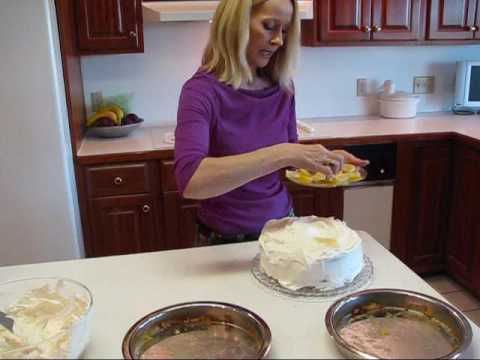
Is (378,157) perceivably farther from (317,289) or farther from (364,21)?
(317,289)

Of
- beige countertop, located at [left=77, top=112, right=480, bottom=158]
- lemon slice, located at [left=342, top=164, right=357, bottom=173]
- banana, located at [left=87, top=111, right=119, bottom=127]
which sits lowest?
beige countertop, located at [left=77, top=112, right=480, bottom=158]

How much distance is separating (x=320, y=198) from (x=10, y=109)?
1466mm

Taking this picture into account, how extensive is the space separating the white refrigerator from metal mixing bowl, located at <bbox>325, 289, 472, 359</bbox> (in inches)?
60.7

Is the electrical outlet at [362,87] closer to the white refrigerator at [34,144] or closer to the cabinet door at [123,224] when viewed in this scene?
the cabinet door at [123,224]

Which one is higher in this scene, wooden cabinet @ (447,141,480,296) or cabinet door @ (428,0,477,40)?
cabinet door @ (428,0,477,40)

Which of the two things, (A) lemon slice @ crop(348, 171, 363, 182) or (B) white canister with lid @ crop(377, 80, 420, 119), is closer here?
(A) lemon slice @ crop(348, 171, 363, 182)

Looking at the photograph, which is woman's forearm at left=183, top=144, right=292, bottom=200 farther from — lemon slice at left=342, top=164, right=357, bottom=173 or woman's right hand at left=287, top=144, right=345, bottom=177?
lemon slice at left=342, top=164, right=357, bottom=173

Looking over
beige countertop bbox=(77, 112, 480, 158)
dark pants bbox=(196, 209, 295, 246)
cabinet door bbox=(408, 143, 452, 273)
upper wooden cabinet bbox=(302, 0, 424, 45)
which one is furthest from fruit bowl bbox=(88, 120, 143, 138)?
cabinet door bbox=(408, 143, 452, 273)

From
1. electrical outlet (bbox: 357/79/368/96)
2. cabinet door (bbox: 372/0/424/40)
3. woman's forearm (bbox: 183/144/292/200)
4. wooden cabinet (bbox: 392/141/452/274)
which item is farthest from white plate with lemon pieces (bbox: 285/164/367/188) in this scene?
electrical outlet (bbox: 357/79/368/96)

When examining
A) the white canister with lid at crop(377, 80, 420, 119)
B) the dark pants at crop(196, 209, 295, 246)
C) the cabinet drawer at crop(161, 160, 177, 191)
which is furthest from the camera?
the white canister with lid at crop(377, 80, 420, 119)

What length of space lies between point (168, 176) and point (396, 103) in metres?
1.40

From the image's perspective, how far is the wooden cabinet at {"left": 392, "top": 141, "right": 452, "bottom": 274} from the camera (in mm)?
2621

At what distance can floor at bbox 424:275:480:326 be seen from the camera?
253cm

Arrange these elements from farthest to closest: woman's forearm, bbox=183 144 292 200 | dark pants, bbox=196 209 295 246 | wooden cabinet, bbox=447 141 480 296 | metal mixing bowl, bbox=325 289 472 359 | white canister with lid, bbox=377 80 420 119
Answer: white canister with lid, bbox=377 80 420 119, wooden cabinet, bbox=447 141 480 296, dark pants, bbox=196 209 295 246, woman's forearm, bbox=183 144 292 200, metal mixing bowl, bbox=325 289 472 359
